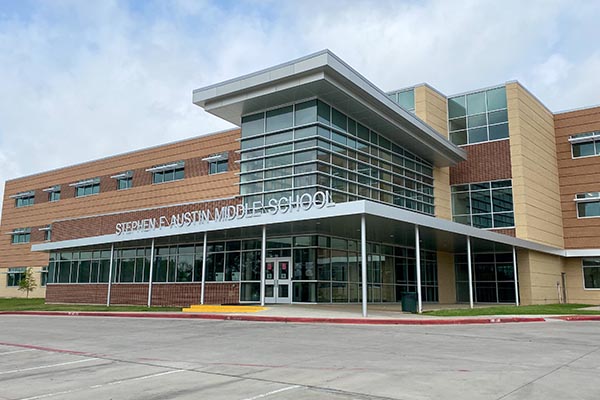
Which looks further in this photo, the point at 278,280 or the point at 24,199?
the point at 24,199

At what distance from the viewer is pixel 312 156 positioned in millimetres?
24172

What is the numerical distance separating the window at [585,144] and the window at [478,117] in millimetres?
6411

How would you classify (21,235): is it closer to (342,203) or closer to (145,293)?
(145,293)

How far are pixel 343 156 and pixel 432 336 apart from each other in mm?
12917

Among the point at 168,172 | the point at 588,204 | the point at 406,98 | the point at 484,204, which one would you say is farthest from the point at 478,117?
the point at 168,172

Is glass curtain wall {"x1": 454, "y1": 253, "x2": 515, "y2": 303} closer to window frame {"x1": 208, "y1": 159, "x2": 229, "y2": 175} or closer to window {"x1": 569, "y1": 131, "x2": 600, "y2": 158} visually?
window {"x1": 569, "y1": 131, "x2": 600, "y2": 158}

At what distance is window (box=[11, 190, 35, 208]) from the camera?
50344 mm

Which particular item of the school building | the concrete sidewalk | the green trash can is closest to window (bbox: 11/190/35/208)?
the school building

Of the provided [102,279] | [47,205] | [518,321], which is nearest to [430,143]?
[518,321]

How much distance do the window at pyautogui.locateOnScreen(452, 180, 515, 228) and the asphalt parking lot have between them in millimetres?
17576

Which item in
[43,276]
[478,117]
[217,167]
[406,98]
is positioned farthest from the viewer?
[43,276]

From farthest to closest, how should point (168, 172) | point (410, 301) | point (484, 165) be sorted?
point (168, 172), point (484, 165), point (410, 301)

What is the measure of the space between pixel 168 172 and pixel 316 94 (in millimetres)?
17892

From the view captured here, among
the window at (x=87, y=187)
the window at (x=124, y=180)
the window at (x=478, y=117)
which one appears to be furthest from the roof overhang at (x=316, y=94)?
the window at (x=87, y=187)
